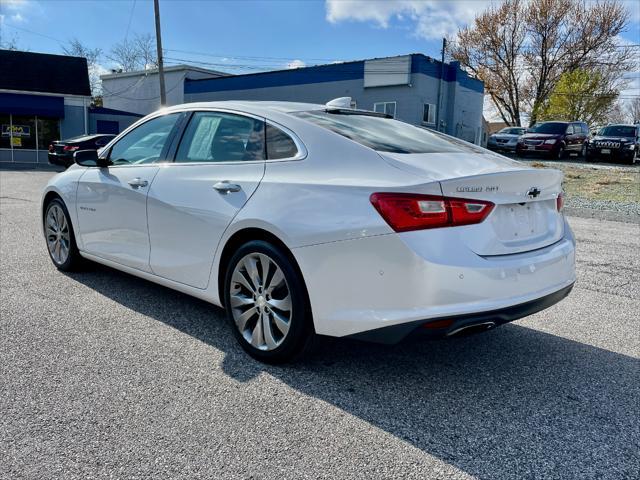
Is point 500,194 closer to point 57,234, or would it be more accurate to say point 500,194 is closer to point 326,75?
point 57,234

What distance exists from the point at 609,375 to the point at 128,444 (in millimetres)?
2784

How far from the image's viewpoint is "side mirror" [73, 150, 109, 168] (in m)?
4.77

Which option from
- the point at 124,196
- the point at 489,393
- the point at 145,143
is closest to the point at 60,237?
the point at 124,196

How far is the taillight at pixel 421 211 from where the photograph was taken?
108 inches

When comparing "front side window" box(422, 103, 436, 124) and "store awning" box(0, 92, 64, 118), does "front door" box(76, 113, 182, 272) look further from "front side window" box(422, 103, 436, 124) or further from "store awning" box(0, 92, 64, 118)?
"front side window" box(422, 103, 436, 124)

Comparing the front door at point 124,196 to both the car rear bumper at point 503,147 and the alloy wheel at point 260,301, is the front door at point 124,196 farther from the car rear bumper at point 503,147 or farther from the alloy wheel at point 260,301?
the car rear bumper at point 503,147

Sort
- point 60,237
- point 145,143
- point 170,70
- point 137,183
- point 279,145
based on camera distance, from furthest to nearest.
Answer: point 170,70, point 60,237, point 145,143, point 137,183, point 279,145

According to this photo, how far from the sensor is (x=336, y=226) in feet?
9.60

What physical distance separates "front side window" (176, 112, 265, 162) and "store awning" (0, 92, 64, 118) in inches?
1084

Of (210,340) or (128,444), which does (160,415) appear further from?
(210,340)

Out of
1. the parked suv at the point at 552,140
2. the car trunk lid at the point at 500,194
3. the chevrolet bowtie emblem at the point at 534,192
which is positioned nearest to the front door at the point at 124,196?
the car trunk lid at the point at 500,194

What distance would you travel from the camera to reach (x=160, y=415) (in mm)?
2771

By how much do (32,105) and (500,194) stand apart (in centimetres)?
2986

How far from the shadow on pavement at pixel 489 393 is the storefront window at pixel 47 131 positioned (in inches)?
1107
